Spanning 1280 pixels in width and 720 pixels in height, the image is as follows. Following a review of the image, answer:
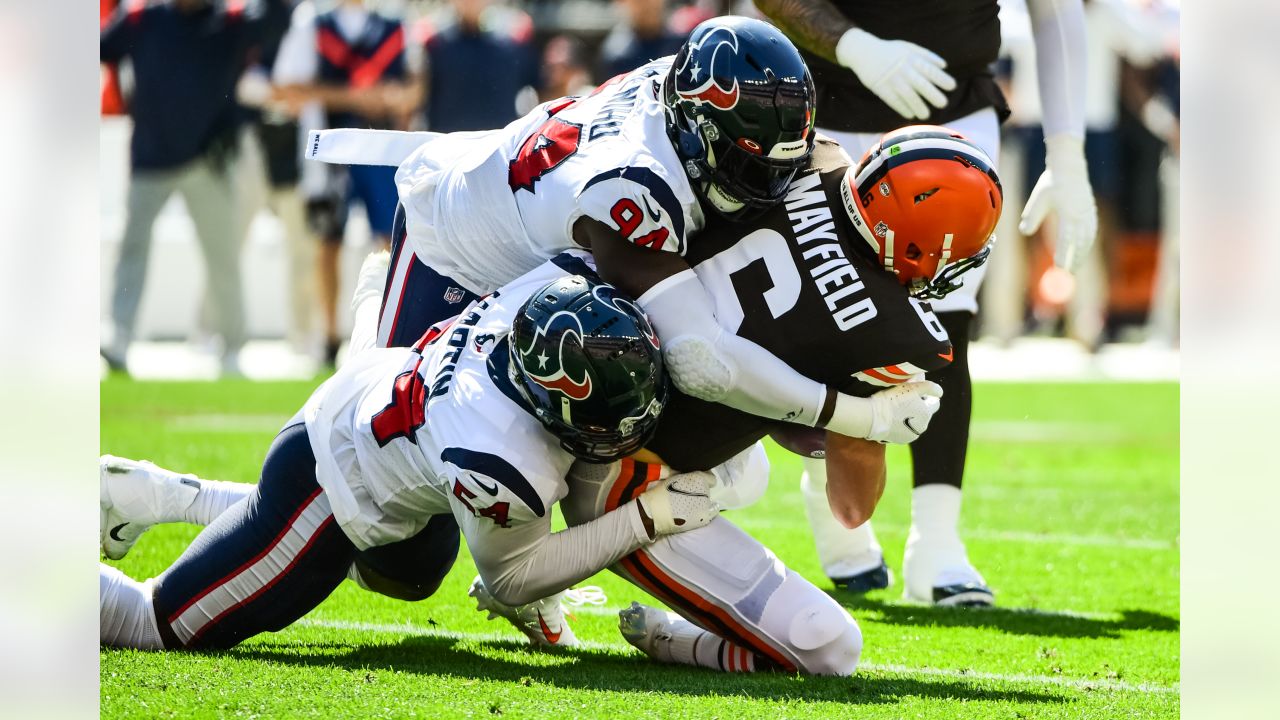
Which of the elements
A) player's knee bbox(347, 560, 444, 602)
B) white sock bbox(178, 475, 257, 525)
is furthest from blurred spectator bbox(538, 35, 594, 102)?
player's knee bbox(347, 560, 444, 602)

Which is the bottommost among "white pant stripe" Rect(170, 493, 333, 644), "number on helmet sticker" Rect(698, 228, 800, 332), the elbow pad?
Result: "white pant stripe" Rect(170, 493, 333, 644)

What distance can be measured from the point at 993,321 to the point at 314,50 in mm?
5639

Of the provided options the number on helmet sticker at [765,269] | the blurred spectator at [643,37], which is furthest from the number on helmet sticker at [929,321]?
the blurred spectator at [643,37]

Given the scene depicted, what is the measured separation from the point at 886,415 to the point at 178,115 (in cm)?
582

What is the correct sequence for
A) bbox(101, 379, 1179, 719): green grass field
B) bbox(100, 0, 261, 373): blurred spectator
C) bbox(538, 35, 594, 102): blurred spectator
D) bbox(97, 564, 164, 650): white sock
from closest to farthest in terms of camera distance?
bbox(101, 379, 1179, 719): green grass field, bbox(97, 564, 164, 650): white sock, bbox(100, 0, 261, 373): blurred spectator, bbox(538, 35, 594, 102): blurred spectator

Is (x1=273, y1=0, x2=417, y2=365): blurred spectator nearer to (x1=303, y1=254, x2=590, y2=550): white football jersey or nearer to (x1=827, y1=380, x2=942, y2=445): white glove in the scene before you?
(x1=303, y1=254, x2=590, y2=550): white football jersey

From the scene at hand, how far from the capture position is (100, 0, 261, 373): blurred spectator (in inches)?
299

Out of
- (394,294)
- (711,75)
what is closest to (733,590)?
(711,75)

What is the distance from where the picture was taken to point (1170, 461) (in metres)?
6.54

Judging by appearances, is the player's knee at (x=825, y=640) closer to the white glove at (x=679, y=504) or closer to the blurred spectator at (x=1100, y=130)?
the white glove at (x=679, y=504)

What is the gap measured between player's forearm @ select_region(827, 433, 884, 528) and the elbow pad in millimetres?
274
